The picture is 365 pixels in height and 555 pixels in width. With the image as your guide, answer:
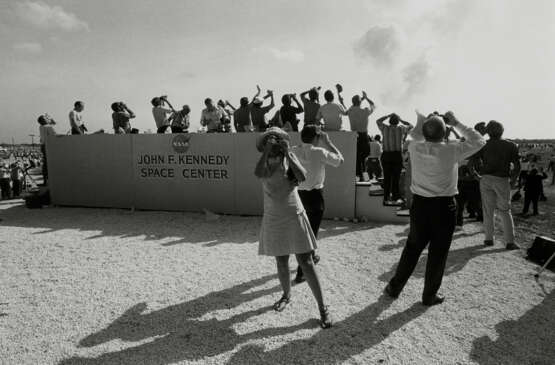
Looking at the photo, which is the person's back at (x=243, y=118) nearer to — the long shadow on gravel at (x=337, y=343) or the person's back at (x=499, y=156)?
the person's back at (x=499, y=156)

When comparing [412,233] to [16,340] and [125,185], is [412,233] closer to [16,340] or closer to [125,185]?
[16,340]

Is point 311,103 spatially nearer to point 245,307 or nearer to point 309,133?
point 309,133

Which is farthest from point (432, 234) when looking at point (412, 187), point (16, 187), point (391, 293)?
point (16, 187)

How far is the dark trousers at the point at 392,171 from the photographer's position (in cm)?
757

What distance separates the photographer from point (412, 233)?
12.2 ft

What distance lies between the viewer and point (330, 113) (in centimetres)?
805

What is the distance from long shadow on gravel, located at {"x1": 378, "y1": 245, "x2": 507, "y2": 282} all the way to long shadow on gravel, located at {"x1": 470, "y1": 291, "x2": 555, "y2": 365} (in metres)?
1.31

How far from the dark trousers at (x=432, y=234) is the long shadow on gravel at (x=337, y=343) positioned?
0.43 m

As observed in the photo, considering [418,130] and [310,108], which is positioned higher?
[310,108]

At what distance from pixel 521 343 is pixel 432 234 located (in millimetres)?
1173

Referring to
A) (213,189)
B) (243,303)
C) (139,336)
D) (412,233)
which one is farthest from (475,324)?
(213,189)

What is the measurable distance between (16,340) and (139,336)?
1.12 meters

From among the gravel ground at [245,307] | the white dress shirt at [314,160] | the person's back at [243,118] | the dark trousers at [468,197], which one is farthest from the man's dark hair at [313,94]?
the white dress shirt at [314,160]

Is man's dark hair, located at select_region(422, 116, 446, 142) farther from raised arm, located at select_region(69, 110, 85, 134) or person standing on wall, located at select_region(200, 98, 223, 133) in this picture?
raised arm, located at select_region(69, 110, 85, 134)
